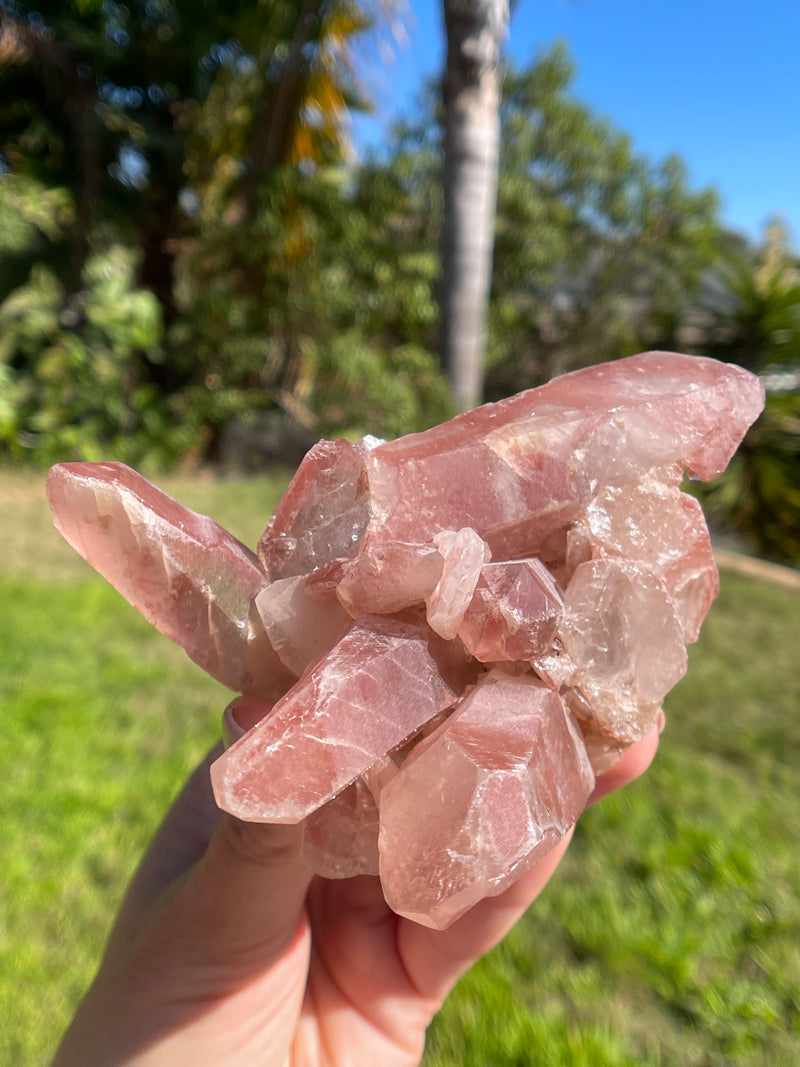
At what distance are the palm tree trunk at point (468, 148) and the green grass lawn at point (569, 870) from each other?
2.87m

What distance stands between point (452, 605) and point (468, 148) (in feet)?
15.4

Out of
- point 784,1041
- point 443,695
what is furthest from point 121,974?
point 784,1041

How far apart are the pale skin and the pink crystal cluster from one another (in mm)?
199

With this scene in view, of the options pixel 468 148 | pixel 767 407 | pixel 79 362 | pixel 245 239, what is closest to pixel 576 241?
pixel 767 407

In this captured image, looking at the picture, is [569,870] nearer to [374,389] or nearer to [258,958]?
[258,958]

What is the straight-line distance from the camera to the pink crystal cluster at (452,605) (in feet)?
2.75

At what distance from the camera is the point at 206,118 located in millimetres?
6992

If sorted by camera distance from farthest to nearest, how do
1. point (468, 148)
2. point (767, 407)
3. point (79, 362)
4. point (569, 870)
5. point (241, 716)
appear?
point (767, 407) → point (79, 362) → point (468, 148) → point (569, 870) → point (241, 716)

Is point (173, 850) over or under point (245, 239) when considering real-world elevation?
under

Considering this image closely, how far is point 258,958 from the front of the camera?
1.18m

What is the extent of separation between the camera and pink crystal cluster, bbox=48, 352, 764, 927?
84 centimetres

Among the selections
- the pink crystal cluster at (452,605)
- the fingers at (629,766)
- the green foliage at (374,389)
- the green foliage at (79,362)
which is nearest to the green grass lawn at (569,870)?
the fingers at (629,766)

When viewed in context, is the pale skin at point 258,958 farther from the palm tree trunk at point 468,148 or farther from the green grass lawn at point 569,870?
the palm tree trunk at point 468,148

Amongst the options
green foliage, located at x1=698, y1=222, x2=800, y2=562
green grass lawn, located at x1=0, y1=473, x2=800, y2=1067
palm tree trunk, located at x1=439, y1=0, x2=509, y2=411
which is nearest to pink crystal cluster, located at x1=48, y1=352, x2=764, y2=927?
green grass lawn, located at x1=0, y1=473, x2=800, y2=1067
